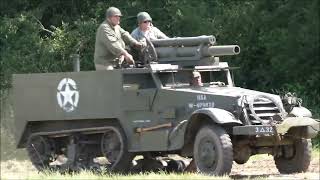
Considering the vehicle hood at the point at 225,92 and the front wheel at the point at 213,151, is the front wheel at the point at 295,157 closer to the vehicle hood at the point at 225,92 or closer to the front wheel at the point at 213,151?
the vehicle hood at the point at 225,92

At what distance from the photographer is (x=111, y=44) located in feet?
49.2

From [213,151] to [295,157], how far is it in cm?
177

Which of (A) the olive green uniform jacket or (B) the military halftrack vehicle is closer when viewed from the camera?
(B) the military halftrack vehicle

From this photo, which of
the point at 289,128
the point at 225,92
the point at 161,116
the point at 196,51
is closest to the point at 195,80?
the point at 196,51

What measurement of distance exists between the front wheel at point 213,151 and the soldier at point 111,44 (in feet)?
6.82

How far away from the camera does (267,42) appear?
23453mm

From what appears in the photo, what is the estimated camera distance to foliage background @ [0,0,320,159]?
2205 centimetres

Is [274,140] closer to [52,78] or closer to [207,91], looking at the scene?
[207,91]

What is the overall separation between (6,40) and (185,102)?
43.7 feet

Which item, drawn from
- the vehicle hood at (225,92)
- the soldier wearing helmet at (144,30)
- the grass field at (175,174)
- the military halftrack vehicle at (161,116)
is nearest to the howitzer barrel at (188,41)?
the military halftrack vehicle at (161,116)

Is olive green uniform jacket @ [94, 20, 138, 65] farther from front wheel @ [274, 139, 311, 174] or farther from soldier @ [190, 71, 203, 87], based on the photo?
front wheel @ [274, 139, 311, 174]

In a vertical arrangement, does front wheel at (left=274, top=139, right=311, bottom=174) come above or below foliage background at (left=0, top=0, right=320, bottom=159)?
below

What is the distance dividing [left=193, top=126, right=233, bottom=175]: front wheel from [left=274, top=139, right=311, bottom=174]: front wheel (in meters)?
1.59

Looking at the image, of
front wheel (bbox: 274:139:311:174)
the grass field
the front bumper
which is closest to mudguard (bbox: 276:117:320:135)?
the front bumper
